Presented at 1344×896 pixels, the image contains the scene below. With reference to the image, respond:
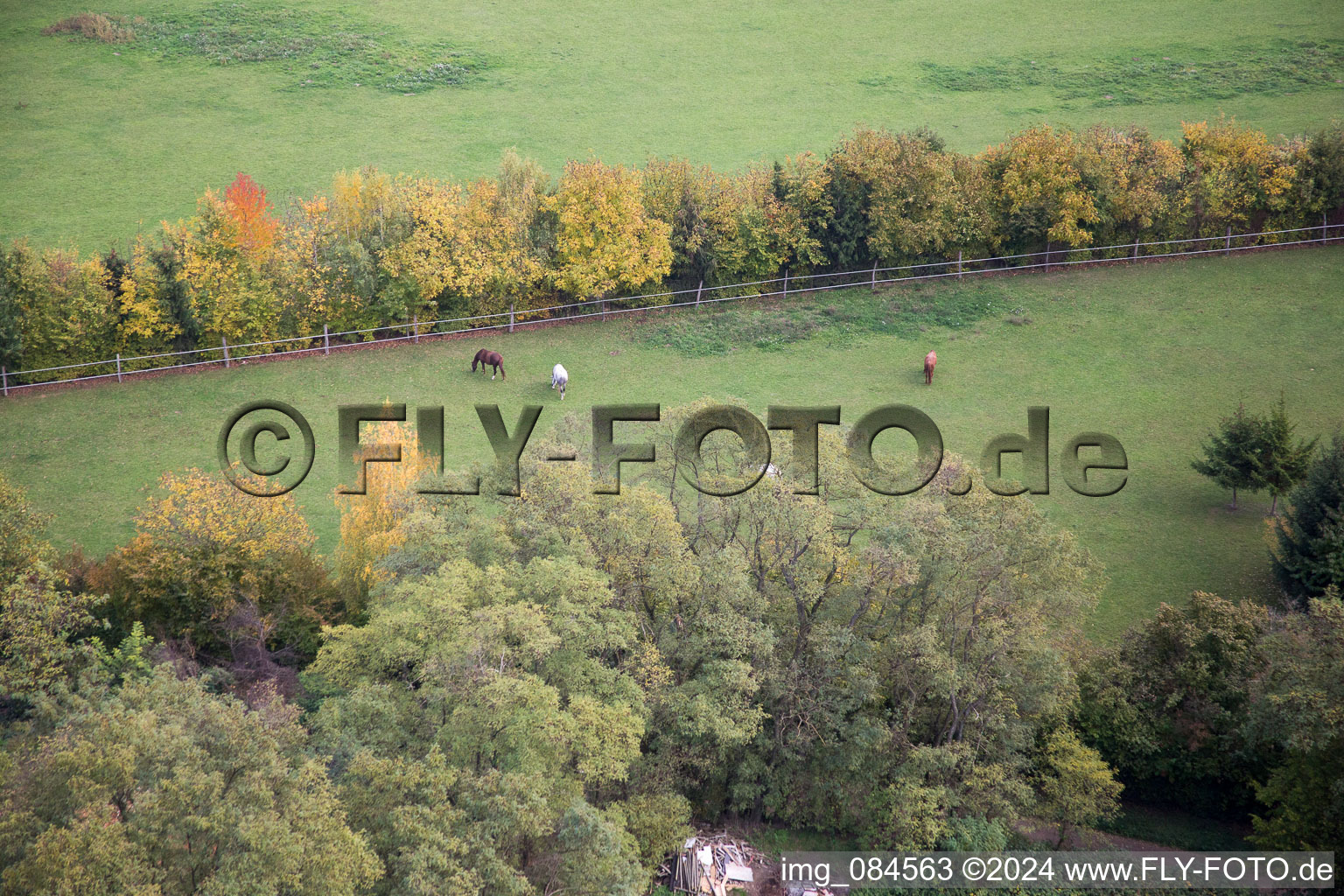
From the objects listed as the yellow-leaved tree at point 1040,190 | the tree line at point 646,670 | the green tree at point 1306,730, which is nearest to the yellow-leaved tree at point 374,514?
the tree line at point 646,670

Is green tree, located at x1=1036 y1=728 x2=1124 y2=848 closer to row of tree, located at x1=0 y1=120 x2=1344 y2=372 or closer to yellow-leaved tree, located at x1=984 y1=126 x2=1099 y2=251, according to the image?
row of tree, located at x1=0 y1=120 x2=1344 y2=372

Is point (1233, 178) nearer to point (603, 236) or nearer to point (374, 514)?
point (603, 236)

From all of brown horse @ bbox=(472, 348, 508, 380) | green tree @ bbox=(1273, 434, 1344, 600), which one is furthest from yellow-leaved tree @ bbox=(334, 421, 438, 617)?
green tree @ bbox=(1273, 434, 1344, 600)

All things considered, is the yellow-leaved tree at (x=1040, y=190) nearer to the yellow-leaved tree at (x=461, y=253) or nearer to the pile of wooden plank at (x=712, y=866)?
the yellow-leaved tree at (x=461, y=253)

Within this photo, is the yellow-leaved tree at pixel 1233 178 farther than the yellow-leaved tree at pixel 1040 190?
Yes

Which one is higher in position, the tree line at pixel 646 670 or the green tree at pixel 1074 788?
the tree line at pixel 646 670

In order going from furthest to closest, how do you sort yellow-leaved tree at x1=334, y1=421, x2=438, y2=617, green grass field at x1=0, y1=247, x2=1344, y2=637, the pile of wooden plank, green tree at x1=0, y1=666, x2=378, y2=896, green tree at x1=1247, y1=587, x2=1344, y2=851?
1. green grass field at x1=0, y1=247, x2=1344, y2=637
2. yellow-leaved tree at x1=334, y1=421, x2=438, y2=617
3. the pile of wooden plank
4. green tree at x1=1247, y1=587, x2=1344, y2=851
5. green tree at x1=0, y1=666, x2=378, y2=896
